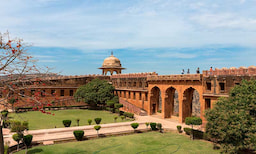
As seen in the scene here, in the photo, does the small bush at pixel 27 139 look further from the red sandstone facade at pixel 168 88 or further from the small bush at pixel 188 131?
the small bush at pixel 188 131

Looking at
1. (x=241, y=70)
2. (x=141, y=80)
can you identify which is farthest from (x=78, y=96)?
(x=241, y=70)

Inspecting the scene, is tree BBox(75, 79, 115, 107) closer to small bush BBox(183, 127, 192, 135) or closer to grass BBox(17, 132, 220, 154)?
grass BBox(17, 132, 220, 154)

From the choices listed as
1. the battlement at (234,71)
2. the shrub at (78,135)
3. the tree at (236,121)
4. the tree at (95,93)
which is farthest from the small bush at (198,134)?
the tree at (95,93)

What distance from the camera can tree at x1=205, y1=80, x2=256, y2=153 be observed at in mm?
15688

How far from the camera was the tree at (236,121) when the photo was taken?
15.7 m

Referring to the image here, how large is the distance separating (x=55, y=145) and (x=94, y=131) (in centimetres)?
498

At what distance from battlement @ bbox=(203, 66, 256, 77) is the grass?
7974 millimetres

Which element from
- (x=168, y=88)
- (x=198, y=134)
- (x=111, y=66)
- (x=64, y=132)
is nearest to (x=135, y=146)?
(x=198, y=134)

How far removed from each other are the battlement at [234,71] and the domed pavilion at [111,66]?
28.9 m

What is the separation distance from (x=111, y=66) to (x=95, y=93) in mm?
13547

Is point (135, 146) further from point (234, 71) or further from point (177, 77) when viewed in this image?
point (177, 77)

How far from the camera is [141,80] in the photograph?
3738cm

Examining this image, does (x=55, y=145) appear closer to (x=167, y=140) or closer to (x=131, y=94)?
(x=167, y=140)

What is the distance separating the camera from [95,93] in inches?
1569
